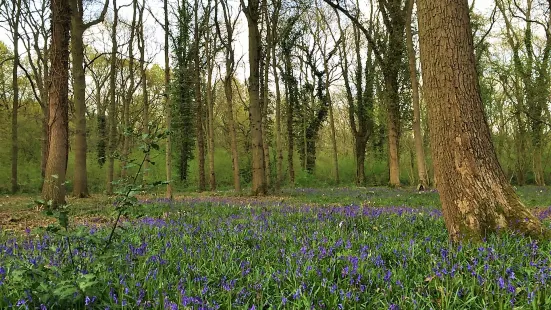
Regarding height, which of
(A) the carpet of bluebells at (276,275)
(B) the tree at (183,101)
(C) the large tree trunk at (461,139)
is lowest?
(A) the carpet of bluebells at (276,275)

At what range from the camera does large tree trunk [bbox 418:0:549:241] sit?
185 inches

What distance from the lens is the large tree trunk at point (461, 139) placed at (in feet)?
15.4

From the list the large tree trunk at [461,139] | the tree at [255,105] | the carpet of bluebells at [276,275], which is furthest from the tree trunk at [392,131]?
the carpet of bluebells at [276,275]

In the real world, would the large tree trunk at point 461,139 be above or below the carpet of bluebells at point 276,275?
above

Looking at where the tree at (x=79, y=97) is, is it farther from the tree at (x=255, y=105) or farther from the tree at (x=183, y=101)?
the tree at (x=183, y=101)

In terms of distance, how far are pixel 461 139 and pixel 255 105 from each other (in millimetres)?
12210

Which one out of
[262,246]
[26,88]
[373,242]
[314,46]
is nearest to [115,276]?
[262,246]

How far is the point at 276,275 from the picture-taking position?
3.33m

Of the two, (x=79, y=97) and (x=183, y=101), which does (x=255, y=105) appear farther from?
(x=183, y=101)

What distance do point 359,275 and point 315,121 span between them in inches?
1271

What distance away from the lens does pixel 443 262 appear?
3.59 metres

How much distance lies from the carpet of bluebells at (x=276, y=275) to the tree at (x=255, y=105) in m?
11.2

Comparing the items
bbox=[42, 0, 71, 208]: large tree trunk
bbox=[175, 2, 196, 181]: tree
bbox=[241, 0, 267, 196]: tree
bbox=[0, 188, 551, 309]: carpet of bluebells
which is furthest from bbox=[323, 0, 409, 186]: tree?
bbox=[0, 188, 551, 309]: carpet of bluebells

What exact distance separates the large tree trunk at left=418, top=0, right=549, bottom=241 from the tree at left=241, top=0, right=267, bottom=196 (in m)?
11.3
